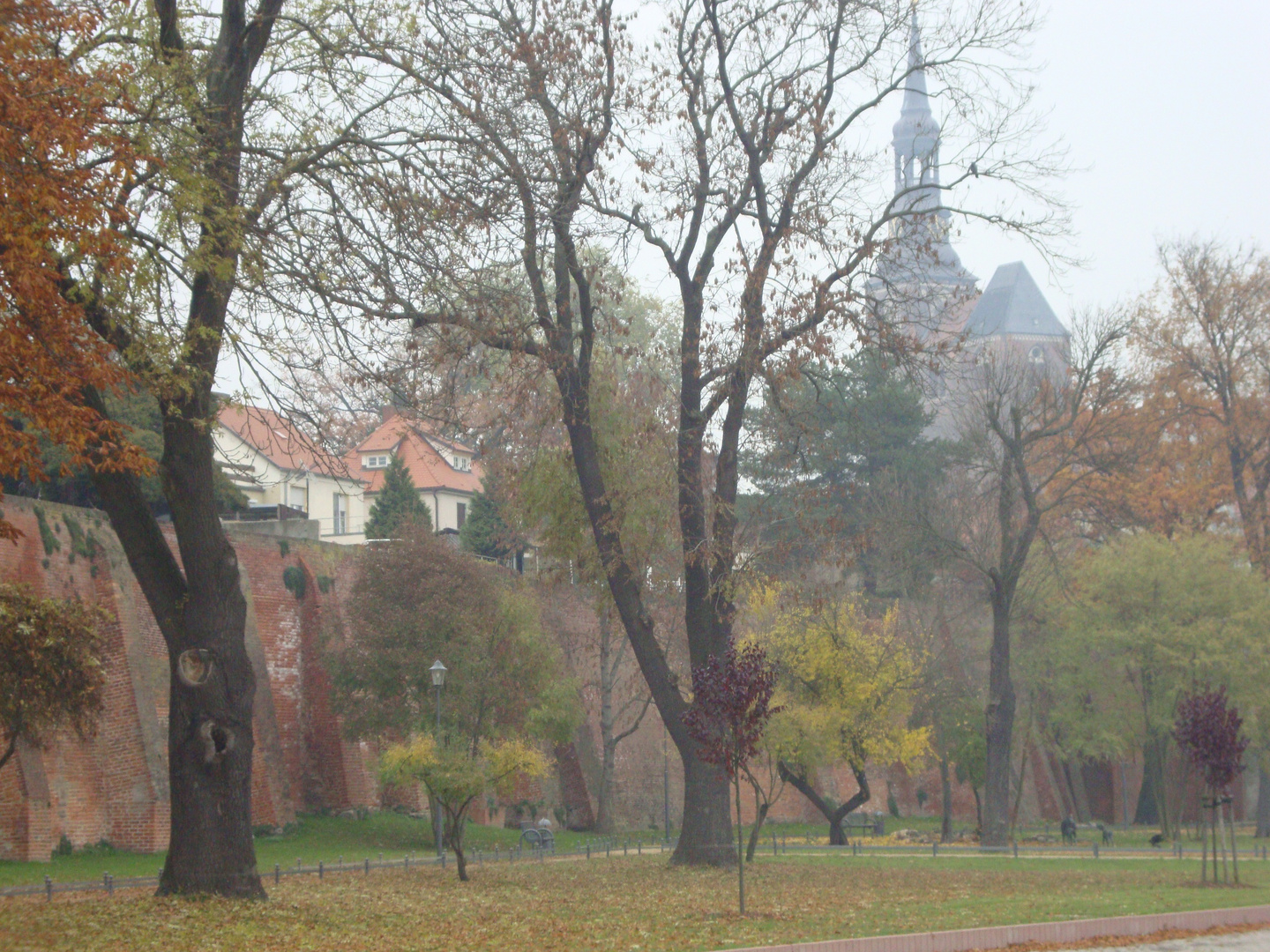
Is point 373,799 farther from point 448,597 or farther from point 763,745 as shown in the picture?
point 763,745

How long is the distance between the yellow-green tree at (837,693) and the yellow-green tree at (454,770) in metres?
8.69

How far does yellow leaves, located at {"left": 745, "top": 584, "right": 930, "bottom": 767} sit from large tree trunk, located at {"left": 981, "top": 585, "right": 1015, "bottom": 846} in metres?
3.04

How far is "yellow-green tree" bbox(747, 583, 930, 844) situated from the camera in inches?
1146

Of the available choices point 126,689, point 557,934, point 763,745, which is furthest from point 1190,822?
point 557,934

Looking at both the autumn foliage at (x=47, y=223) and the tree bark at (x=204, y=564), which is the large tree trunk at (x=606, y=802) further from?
the autumn foliage at (x=47, y=223)

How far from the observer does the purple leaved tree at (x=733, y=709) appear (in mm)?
12477

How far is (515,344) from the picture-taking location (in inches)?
668

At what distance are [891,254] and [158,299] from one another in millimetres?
10636

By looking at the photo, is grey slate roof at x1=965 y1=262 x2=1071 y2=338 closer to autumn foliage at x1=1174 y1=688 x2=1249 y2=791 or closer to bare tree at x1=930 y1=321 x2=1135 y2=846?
bare tree at x1=930 y1=321 x2=1135 y2=846

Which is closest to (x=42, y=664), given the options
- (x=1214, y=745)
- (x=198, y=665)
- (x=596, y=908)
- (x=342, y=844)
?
(x=198, y=665)

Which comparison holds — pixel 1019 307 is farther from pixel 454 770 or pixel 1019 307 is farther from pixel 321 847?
pixel 454 770

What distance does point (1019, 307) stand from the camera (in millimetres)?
114562

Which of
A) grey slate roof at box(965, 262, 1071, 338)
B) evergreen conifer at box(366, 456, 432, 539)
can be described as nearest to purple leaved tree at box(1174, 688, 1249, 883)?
evergreen conifer at box(366, 456, 432, 539)

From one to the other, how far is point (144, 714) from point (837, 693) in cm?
1584
